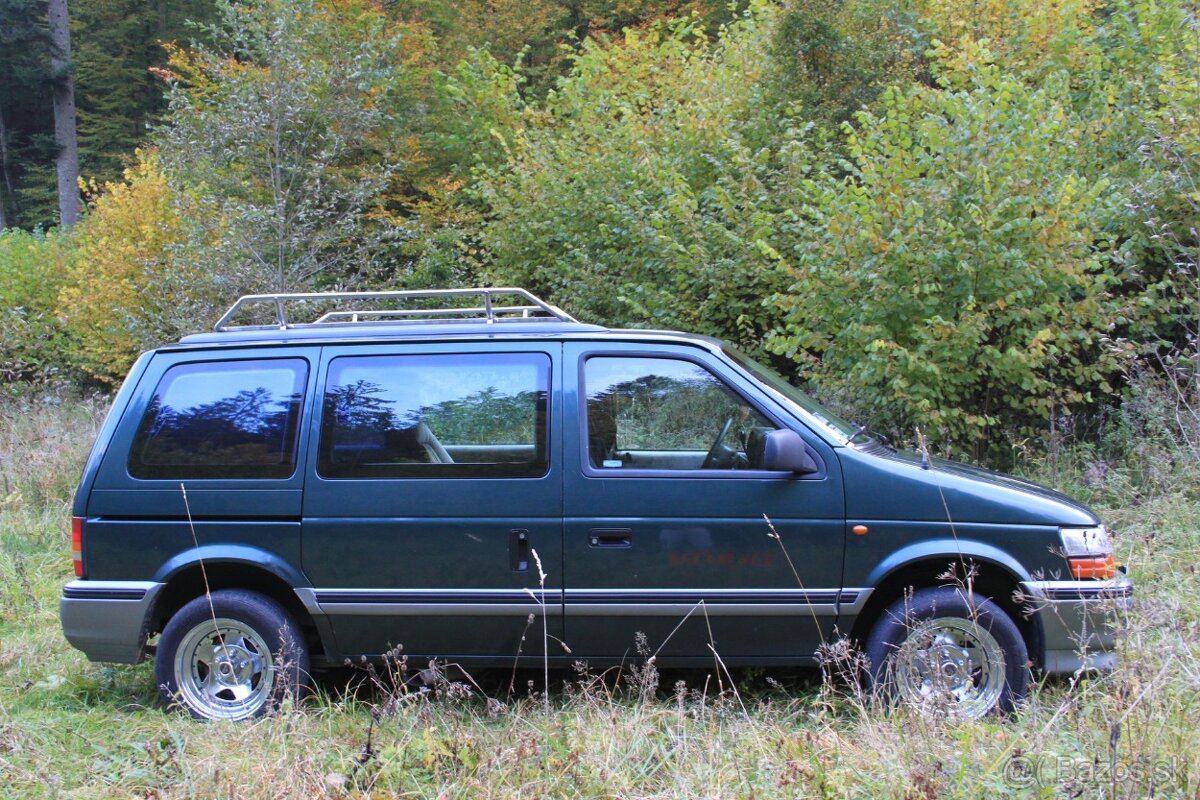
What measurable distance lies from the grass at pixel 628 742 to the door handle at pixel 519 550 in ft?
1.91

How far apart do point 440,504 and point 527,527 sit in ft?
1.43

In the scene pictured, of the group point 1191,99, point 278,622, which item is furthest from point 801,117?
point 278,622

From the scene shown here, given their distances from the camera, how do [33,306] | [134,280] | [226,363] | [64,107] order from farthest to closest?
[64,107], [33,306], [134,280], [226,363]

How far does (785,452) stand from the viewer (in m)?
3.91

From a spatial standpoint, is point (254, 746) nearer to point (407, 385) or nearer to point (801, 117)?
point (407, 385)

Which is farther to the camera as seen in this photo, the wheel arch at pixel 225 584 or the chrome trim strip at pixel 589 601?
the wheel arch at pixel 225 584

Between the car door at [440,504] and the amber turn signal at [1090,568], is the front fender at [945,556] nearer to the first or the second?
the amber turn signal at [1090,568]

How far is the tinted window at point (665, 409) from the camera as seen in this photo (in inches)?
167

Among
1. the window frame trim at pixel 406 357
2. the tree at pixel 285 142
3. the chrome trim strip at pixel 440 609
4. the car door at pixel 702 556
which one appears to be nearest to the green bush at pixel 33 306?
the tree at pixel 285 142

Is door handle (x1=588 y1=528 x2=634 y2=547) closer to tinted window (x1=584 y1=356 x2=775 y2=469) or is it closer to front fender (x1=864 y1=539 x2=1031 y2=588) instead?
tinted window (x1=584 y1=356 x2=775 y2=469)

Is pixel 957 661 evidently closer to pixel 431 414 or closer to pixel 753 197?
pixel 431 414

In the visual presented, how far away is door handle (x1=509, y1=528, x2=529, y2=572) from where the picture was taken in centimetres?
411

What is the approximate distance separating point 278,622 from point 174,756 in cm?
85

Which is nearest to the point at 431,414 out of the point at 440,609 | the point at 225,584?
the point at 440,609
